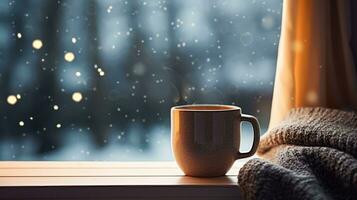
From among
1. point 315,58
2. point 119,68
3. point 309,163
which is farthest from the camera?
point 119,68

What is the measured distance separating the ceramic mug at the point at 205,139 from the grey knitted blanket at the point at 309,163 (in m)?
0.09

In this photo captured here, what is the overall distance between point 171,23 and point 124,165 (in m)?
0.36

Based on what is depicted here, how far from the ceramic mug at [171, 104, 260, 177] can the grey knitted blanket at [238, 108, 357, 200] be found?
0.09 m

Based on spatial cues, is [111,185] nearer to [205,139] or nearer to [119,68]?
[205,139]

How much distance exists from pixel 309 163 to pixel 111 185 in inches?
14.5

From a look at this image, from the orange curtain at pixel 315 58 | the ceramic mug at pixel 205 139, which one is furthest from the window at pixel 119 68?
the ceramic mug at pixel 205 139

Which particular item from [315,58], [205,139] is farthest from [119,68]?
[315,58]

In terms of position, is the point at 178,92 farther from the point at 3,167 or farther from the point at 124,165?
the point at 3,167

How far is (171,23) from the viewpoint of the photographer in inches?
49.9

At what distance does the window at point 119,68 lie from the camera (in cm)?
126

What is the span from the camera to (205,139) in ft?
3.43

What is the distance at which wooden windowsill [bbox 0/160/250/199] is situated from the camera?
0.99m

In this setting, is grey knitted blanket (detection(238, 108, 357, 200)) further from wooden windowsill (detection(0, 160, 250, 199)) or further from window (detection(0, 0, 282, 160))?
window (detection(0, 0, 282, 160))

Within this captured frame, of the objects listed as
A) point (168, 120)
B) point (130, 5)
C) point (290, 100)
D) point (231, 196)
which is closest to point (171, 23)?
point (130, 5)
